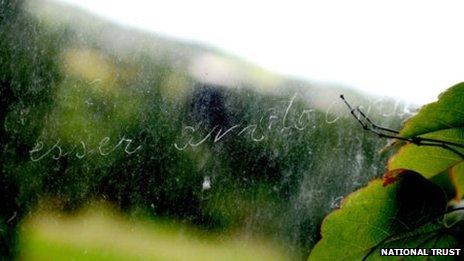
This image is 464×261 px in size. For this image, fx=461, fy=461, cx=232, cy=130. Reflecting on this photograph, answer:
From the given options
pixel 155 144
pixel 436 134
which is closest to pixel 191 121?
pixel 155 144

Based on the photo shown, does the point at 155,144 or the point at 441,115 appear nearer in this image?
the point at 441,115

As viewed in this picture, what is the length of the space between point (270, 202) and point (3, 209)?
1.30ft

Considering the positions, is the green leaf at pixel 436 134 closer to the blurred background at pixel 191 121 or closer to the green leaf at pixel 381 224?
the green leaf at pixel 381 224

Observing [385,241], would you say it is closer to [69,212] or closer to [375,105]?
[375,105]

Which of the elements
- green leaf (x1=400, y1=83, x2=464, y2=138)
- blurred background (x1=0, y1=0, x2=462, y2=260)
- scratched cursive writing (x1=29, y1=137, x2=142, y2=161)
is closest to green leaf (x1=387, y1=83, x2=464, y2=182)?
green leaf (x1=400, y1=83, x2=464, y2=138)

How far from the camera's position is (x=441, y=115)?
329mm

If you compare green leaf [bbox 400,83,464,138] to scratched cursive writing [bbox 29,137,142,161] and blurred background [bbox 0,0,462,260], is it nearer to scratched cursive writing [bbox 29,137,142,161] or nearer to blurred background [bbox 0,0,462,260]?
blurred background [bbox 0,0,462,260]

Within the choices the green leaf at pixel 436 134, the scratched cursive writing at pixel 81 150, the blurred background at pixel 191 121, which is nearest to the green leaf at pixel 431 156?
the green leaf at pixel 436 134

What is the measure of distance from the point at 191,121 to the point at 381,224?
1.34 ft

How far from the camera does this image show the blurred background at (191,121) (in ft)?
2.16

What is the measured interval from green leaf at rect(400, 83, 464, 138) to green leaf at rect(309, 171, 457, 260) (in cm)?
4

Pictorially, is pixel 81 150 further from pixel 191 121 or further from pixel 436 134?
pixel 436 134

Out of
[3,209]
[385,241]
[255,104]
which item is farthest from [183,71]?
[385,241]

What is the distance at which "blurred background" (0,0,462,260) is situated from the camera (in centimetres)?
66
